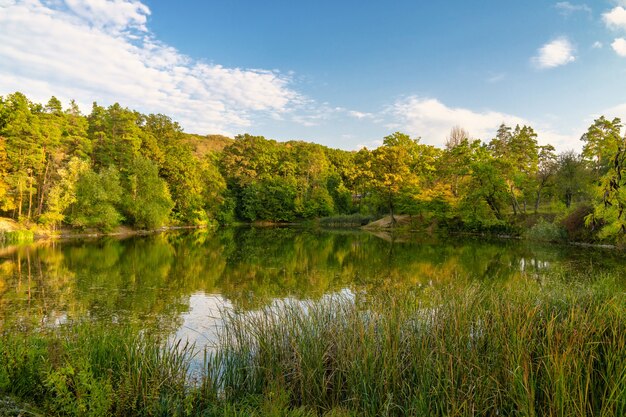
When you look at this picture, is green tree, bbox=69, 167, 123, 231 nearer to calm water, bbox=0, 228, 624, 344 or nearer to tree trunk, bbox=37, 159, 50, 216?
tree trunk, bbox=37, 159, 50, 216

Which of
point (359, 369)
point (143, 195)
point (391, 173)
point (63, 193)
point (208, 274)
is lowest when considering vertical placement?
point (208, 274)

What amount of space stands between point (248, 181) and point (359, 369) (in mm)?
50078

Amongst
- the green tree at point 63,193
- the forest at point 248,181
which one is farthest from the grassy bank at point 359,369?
the green tree at point 63,193

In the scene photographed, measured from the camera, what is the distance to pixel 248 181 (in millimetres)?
53094

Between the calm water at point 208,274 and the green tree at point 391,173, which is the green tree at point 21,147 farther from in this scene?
the green tree at point 391,173

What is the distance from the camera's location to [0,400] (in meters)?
3.89

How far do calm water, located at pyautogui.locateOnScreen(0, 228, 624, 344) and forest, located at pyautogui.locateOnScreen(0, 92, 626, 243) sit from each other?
707cm

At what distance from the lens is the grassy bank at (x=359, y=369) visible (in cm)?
362

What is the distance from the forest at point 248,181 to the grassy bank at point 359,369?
18.4 m

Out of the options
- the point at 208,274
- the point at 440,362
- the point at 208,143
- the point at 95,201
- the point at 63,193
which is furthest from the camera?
the point at 208,143

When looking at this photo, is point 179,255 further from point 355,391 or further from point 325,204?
point 325,204

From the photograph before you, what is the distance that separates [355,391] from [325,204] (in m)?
46.7

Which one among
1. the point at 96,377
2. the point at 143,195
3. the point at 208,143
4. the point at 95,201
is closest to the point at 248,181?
the point at 143,195

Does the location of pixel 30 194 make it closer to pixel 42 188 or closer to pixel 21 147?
pixel 42 188
